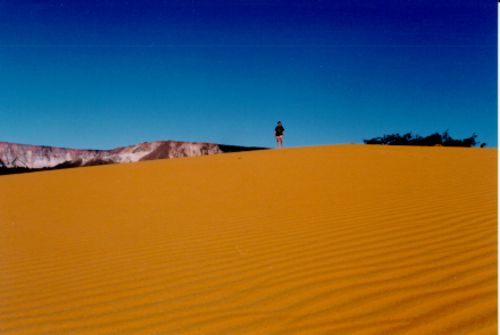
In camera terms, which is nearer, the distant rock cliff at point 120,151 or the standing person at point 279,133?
the standing person at point 279,133

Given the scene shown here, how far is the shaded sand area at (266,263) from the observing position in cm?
299

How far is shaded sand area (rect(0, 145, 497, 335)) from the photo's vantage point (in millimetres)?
2986

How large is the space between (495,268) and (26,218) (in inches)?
316

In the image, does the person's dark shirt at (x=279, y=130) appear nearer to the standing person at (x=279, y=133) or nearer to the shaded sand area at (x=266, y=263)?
the standing person at (x=279, y=133)

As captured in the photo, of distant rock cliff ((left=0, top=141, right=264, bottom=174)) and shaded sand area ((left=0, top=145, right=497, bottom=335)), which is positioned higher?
distant rock cliff ((left=0, top=141, right=264, bottom=174))

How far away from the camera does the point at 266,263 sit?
13.6ft

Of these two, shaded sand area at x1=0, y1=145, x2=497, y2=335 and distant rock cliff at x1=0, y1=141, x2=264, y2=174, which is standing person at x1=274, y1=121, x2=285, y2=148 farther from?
distant rock cliff at x1=0, y1=141, x2=264, y2=174

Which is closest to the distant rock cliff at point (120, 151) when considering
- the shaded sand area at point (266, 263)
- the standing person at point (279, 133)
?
the standing person at point (279, 133)

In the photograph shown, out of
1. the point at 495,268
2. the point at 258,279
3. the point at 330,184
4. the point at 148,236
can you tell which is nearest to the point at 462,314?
the point at 495,268

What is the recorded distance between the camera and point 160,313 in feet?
10.7

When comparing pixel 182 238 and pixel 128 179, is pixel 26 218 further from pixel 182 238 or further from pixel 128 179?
pixel 128 179

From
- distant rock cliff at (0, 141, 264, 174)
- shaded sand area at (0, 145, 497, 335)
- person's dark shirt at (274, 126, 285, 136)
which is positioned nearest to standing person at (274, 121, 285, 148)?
person's dark shirt at (274, 126, 285, 136)

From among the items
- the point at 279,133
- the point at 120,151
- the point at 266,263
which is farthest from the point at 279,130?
the point at 120,151

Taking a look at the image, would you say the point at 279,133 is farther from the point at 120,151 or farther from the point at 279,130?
the point at 120,151
